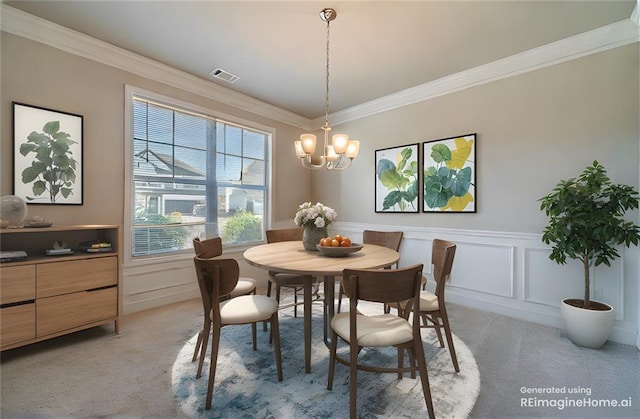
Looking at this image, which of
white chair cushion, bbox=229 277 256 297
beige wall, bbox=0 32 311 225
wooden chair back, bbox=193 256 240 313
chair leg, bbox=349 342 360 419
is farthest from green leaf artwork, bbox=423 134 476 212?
beige wall, bbox=0 32 311 225

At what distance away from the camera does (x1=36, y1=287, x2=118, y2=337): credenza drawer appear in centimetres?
219

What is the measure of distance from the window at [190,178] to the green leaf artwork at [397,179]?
5.95 feet

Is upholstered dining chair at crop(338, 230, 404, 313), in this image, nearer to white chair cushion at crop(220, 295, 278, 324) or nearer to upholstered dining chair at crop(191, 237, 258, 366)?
upholstered dining chair at crop(191, 237, 258, 366)

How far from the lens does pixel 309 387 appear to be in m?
1.82

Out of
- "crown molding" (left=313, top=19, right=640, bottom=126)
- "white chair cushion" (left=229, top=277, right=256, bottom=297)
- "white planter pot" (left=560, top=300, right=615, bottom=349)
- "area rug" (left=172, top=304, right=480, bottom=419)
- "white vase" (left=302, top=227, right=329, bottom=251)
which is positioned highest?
"crown molding" (left=313, top=19, right=640, bottom=126)

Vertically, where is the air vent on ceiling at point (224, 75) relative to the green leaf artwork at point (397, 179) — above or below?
above

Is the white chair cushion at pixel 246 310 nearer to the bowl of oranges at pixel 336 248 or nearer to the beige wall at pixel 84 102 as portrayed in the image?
the bowl of oranges at pixel 336 248

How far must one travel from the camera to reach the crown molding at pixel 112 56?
2373 millimetres

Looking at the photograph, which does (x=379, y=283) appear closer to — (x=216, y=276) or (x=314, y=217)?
(x=216, y=276)

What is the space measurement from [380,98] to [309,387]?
372cm

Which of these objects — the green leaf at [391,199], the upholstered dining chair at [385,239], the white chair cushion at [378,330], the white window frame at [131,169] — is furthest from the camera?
the green leaf at [391,199]

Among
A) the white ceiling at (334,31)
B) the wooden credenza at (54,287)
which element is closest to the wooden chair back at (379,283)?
the white ceiling at (334,31)

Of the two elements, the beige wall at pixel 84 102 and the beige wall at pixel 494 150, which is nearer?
the beige wall at pixel 84 102

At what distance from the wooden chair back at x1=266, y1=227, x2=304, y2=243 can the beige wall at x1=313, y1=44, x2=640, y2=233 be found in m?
1.51
